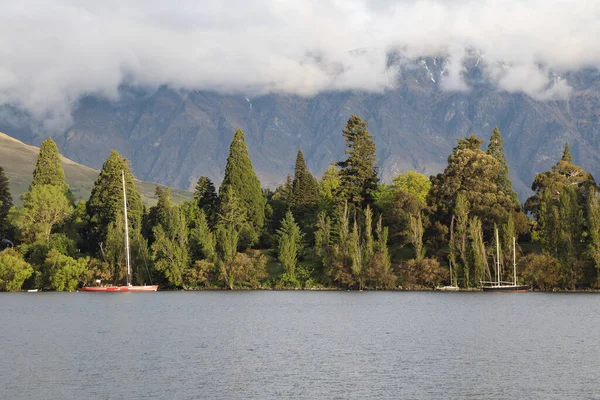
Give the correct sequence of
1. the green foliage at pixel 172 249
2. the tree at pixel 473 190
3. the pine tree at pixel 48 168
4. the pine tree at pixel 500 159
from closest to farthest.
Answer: the green foliage at pixel 172 249
the tree at pixel 473 190
the pine tree at pixel 48 168
the pine tree at pixel 500 159

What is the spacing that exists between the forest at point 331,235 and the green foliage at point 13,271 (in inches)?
6.3

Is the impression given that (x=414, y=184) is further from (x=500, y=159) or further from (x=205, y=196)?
(x=205, y=196)

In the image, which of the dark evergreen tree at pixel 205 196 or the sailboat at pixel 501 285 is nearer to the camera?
the sailboat at pixel 501 285

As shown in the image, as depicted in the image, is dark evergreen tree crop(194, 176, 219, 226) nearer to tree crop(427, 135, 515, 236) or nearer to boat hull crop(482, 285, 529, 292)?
tree crop(427, 135, 515, 236)

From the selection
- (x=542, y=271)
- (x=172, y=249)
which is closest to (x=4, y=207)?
(x=172, y=249)

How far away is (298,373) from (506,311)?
41.8 m

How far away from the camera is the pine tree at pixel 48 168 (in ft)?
434

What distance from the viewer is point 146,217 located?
139 metres

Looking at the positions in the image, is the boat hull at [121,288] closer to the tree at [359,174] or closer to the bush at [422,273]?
the tree at [359,174]

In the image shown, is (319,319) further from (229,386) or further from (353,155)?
(353,155)

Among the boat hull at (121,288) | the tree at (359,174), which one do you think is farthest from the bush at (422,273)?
the boat hull at (121,288)

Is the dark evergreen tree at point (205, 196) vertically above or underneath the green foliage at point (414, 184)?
underneath

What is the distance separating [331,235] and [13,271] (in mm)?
45115

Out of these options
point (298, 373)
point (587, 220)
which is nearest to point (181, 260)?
point (587, 220)
